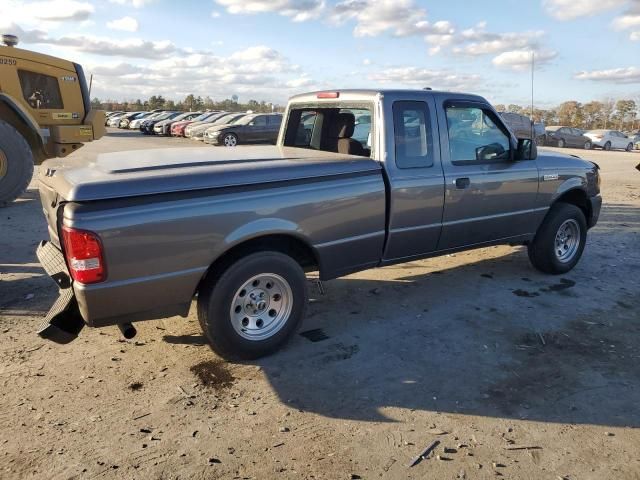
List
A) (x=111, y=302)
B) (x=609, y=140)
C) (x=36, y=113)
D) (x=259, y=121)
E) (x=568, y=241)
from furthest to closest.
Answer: (x=609, y=140), (x=259, y=121), (x=36, y=113), (x=568, y=241), (x=111, y=302)

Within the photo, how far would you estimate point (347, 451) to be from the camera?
115 inches

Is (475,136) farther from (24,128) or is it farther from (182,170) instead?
(24,128)

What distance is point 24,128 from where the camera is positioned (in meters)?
10.3

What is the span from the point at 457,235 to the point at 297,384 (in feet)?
7.50

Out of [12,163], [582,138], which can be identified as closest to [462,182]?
[12,163]

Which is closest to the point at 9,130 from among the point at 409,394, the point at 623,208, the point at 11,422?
the point at 11,422

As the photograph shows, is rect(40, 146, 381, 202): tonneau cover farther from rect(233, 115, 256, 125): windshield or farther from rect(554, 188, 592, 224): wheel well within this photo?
rect(233, 115, 256, 125): windshield

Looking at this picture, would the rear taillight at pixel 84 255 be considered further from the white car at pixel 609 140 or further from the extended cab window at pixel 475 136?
the white car at pixel 609 140

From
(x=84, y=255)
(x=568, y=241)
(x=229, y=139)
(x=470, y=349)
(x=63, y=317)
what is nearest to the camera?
(x=84, y=255)

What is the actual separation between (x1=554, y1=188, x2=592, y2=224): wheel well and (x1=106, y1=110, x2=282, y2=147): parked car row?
1431 cm

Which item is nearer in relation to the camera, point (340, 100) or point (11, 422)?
point (11, 422)

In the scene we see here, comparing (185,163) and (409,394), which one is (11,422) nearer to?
(185,163)

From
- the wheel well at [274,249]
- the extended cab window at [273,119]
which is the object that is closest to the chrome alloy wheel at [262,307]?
the wheel well at [274,249]

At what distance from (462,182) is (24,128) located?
9.21 meters
